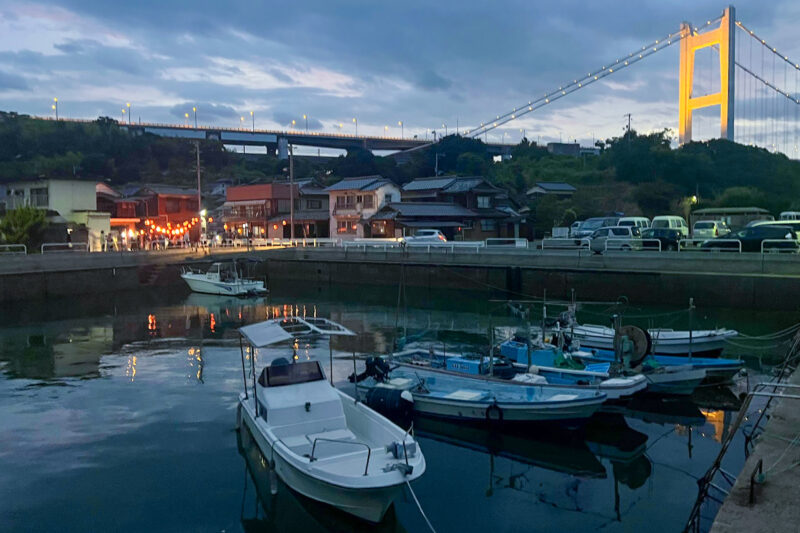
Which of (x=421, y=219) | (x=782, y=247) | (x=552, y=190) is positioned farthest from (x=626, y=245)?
(x=552, y=190)

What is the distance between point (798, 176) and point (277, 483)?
7771 centimetres

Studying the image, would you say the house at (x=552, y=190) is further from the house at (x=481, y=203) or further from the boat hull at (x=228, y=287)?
the boat hull at (x=228, y=287)

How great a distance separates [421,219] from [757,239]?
97.0 feet

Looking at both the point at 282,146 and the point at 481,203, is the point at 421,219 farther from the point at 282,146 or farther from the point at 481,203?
the point at 282,146

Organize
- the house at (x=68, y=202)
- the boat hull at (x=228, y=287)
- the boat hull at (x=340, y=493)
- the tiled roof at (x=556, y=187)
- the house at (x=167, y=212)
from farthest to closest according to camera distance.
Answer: the tiled roof at (x=556, y=187) → the house at (x=167, y=212) → the house at (x=68, y=202) → the boat hull at (x=228, y=287) → the boat hull at (x=340, y=493)

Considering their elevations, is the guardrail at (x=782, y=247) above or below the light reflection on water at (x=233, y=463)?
above

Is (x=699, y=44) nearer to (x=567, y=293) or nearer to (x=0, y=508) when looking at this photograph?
(x=567, y=293)

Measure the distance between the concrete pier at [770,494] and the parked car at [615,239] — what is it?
25.1 m

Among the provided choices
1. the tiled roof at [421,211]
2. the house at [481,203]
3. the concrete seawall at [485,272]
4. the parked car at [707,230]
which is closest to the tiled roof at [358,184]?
the tiled roof at [421,211]

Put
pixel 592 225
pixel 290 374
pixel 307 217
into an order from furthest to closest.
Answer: pixel 307 217
pixel 592 225
pixel 290 374

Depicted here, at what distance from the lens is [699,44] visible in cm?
7725

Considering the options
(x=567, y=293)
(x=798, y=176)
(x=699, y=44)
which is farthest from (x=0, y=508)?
(x=699, y=44)

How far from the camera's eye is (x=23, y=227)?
1649 inches

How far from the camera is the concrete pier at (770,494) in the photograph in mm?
6648
